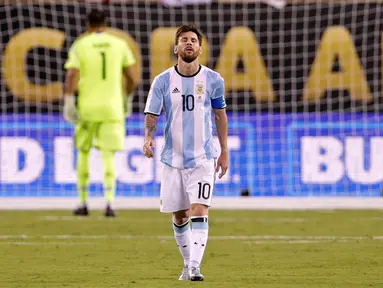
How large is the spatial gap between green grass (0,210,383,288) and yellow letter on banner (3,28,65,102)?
3151mm

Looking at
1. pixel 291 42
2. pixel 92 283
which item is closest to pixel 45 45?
pixel 291 42

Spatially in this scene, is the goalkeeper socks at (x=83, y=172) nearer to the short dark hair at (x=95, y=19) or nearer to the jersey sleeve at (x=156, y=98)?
the short dark hair at (x=95, y=19)

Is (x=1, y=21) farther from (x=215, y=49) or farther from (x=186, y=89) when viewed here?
(x=186, y=89)

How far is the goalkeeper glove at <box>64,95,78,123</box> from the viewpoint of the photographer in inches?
503

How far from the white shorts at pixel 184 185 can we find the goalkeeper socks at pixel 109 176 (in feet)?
17.7

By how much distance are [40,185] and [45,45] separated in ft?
8.48

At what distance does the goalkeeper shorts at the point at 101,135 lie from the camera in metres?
12.6

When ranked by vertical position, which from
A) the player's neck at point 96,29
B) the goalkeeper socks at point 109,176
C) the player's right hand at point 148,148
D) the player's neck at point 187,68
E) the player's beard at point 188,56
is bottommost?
the goalkeeper socks at point 109,176

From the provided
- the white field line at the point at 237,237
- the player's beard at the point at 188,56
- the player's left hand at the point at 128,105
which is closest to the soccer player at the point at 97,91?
the player's left hand at the point at 128,105

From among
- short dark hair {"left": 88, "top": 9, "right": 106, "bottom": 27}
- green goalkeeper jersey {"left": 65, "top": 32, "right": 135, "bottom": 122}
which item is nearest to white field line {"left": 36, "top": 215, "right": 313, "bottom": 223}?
green goalkeeper jersey {"left": 65, "top": 32, "right": 135, "bottom": 122}

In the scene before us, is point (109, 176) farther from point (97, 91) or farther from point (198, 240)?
point (198, 240)

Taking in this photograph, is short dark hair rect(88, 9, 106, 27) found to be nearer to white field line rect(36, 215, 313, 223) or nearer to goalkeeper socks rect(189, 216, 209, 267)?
white field line rect(36, 215, 313, 223)

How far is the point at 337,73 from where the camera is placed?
16.3 meters

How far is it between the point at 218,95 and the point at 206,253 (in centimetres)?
203
